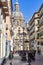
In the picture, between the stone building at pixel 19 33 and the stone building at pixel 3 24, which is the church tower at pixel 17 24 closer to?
the stone building at pixel 19 33

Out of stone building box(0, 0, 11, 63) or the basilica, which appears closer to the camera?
stone building box(0, 0, 11, 63)

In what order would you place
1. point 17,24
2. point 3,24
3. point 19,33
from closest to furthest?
point 3,24 < point 19,33 < point 17,24

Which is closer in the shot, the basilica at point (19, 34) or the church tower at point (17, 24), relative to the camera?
the basilica at point (19, 34)

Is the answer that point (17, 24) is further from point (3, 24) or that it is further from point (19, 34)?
point (3, 24)

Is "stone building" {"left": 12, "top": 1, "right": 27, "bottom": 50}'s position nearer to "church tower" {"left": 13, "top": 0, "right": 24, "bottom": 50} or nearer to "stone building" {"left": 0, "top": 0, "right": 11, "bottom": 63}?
"church tower" {"left": 13, "top": 0, "right": 24, "bottom": 50}

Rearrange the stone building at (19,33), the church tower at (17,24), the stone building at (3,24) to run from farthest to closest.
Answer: the church tower at (17,24) → the stone building at (19,33) → the stone building at (3,24)

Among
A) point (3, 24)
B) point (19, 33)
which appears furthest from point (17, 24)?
point (3, 24)

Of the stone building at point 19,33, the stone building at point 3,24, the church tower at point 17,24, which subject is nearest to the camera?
the stone building at point 3,24

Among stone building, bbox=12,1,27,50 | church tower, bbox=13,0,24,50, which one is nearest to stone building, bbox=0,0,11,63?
stone building, bbox=12,1,27,50

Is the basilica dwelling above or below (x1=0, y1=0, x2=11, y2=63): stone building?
below

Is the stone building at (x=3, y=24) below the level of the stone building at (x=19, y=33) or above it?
above

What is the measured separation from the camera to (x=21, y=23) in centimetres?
12888

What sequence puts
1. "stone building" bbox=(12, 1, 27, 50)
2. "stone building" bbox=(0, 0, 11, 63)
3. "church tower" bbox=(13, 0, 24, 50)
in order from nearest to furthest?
"stone building" bbox=(0, 0, 11, 63) < "stone building" bbox=(12, 1, 27, 50) < "church tower" bbox=(13, 0, 24, 50)

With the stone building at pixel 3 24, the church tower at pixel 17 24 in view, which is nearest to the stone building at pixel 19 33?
the church tower at pixel 17 24
